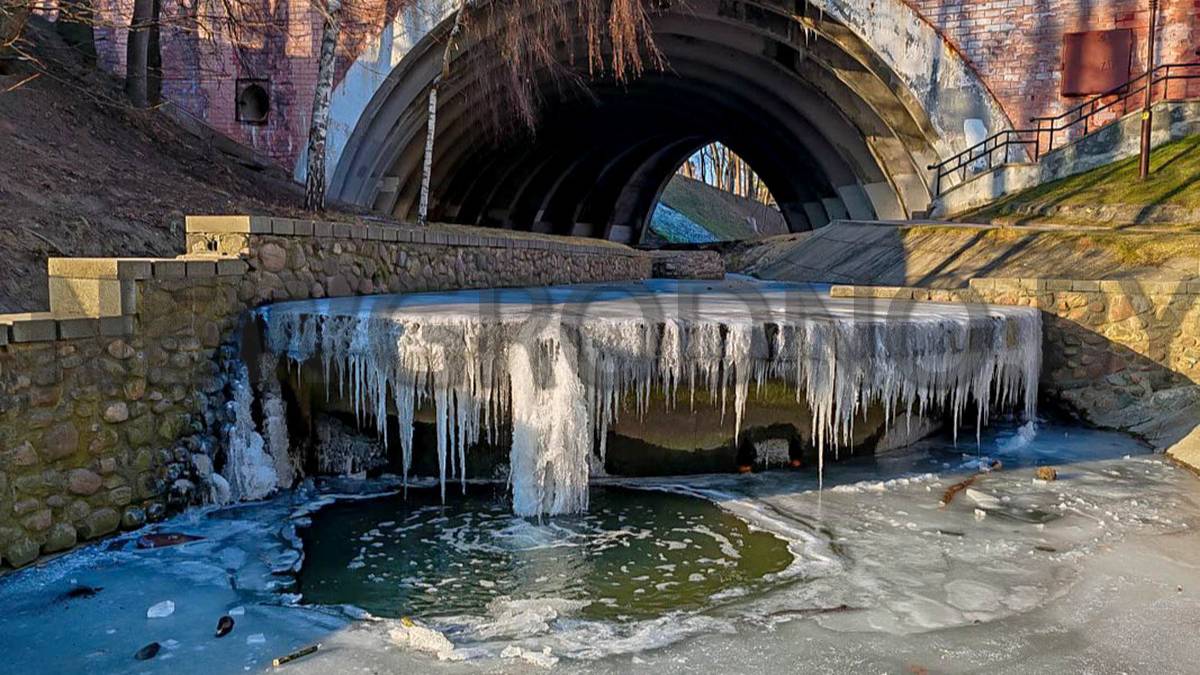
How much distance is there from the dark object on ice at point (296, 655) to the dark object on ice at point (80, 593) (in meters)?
1.51

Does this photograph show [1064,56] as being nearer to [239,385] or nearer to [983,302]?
[983,302]

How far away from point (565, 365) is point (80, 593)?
339 centimetres

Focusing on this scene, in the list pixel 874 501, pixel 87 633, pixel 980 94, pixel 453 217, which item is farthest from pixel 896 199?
pixel 87 633

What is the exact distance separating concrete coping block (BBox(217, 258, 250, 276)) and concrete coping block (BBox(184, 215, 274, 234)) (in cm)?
30

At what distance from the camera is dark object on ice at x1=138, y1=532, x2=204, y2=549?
570cm

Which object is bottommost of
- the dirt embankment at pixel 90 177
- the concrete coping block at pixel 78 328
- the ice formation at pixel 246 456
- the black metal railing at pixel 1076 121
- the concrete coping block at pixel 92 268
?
the ice formation at pixel 246 456

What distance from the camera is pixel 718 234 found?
49188 mm

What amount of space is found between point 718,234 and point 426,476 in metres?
42.9

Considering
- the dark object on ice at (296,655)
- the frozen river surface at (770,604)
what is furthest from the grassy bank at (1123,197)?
the dark object on ice at (296,655)

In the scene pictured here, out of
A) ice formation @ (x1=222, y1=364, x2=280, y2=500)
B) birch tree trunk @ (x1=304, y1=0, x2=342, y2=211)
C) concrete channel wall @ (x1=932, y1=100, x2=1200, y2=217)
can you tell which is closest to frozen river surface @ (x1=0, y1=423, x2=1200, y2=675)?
ice formation @ (x1=222, y1=364, x2=280, y2=500)

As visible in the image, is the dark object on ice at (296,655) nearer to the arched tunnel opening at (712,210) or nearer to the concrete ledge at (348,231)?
the concrete ledge at (348,231)

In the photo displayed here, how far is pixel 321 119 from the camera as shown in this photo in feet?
40.7

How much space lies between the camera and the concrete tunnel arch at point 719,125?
64.7 ft

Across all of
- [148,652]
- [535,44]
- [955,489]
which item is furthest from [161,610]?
[535,44]
